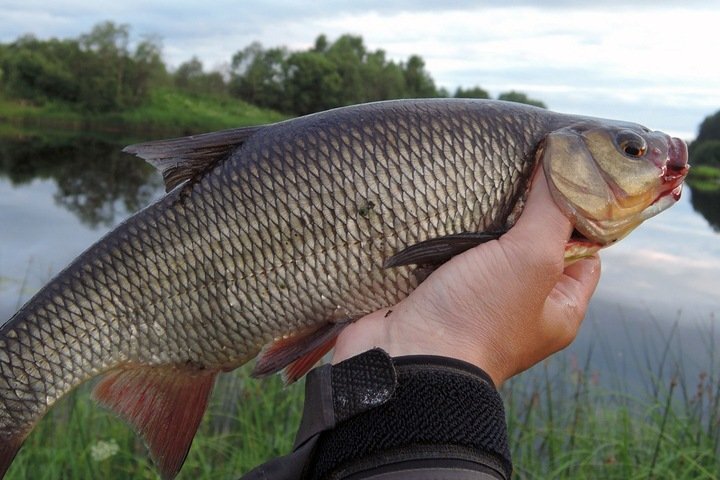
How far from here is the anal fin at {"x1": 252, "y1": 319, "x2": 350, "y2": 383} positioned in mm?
2113

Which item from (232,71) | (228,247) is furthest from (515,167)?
(232,71)

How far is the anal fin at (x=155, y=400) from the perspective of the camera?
2148 mm

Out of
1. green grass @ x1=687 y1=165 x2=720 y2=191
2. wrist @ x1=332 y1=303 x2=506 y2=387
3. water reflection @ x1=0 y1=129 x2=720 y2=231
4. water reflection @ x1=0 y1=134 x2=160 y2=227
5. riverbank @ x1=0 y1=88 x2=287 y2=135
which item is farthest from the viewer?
riverbank @ x1=0 y1=88 x2=287 y2=135

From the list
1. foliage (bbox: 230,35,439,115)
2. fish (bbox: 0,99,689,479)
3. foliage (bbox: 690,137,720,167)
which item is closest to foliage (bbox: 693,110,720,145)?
foliage (bbox: 690,137,720,167)

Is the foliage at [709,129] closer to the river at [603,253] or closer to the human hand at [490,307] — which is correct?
the river at [603,253]

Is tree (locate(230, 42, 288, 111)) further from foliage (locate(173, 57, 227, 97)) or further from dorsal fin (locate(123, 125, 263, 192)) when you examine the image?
dorsal fin (locate(123, 125, 263, 192))

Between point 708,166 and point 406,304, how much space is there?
37.0 metres

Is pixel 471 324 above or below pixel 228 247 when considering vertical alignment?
below

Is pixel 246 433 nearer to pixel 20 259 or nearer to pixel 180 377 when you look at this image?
pixel 180 377

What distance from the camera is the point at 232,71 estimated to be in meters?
49.7

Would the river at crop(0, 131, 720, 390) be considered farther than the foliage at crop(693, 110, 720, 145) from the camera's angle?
No

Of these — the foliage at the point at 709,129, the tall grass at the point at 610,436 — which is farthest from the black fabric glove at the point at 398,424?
the foliage at the point at 709,129

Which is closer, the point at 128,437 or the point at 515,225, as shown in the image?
the point at 515,225

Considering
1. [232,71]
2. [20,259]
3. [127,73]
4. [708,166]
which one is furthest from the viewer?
[232,71]
